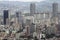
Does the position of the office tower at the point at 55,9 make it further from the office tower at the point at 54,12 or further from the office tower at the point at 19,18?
the office tower at the point at 19,18

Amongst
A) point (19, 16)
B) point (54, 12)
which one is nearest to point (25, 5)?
point (19, 16)

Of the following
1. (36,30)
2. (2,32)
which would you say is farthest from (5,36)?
(36,30)

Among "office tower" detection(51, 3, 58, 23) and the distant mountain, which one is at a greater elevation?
the distant mountain

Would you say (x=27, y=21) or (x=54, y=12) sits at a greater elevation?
(x=54, y=12)

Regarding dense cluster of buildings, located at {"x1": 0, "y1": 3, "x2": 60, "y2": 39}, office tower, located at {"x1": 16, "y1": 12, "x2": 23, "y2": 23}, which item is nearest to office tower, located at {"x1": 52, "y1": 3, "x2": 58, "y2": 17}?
dense cluster of buildings, located at {"x1": 0, "y1": 3, "x2": 60, "y2": 39}

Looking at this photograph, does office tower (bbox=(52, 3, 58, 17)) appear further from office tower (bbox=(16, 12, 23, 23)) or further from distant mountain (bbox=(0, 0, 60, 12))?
office tower (bbox=(16, 12, 23, 23))

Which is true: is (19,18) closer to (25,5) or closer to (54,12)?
(25,5)

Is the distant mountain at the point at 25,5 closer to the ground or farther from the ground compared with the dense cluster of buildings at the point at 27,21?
farther from the ground

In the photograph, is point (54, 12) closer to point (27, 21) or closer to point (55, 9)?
point (55, 9)

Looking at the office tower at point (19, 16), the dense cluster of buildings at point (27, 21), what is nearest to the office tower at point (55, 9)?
the dense cluster of buildings at point (27, 21)

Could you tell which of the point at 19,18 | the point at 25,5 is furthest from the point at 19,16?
the point at 25,5

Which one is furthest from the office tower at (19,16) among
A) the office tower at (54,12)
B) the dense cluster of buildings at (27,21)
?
the office tower at (54,12)

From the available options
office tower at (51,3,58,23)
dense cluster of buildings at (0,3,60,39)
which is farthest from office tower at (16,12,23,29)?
office tower at (51,3,58,23)
